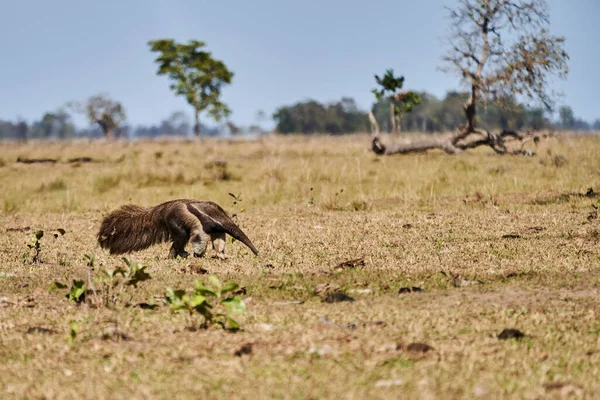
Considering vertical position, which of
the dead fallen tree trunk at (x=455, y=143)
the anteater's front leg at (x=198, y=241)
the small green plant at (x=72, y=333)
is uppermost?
the dead fallen tree trunk at (x=455, y=143)

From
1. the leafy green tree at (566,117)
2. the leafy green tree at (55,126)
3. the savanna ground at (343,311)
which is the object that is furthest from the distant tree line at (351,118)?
Answer: the savanna ground at (343,311)

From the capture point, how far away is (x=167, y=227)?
25.6 feet

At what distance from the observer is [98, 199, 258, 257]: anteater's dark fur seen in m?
7.64

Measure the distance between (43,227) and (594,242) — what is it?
6.83m

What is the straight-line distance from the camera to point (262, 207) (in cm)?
1258

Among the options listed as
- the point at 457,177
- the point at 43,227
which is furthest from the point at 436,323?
the point at 457,177

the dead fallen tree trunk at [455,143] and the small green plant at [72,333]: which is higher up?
the dead fallen tree trunk at [455,143]

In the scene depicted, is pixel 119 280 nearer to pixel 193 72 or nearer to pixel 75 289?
pixel 75 289

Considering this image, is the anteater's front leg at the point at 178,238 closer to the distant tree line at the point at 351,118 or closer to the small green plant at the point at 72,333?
the small green plant at the point at 72,333

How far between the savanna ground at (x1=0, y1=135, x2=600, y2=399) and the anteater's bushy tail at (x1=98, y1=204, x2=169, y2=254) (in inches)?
5.8

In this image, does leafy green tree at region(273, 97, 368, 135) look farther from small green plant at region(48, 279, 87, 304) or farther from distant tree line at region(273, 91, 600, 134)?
small green plant at region(48, 279, 87, 304)

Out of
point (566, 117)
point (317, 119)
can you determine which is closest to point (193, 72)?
point (317, 119)

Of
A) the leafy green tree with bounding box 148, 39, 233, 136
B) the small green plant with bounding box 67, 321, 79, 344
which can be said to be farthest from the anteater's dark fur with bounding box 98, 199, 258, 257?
the leafy green tree with bounding box 148, 39, 233, 136

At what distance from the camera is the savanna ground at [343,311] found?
3721 millimetres
